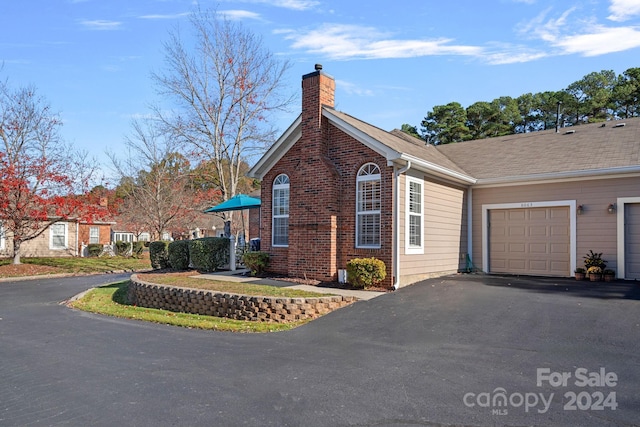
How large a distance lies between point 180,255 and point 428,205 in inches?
339

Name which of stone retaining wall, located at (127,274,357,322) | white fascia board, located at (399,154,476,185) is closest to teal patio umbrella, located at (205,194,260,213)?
stone retaining wall, located at (127,274,357,322)

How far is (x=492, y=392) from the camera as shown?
4.94 m

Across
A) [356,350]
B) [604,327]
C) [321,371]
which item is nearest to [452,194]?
[604,327]

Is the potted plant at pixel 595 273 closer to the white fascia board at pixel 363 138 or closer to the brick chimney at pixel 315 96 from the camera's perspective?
the white fascia board at pixel 363 138

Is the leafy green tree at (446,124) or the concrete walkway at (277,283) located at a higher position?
the leafy green tree at (446,124)

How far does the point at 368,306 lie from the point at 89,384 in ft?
18.1

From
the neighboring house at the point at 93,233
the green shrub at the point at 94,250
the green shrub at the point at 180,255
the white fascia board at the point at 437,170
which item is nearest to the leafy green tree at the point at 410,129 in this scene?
the neighboring house at the point at 93,233

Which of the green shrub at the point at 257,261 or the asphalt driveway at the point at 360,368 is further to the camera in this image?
the green shrub at the point at 257,261

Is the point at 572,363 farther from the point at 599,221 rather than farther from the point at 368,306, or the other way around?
the point at 599,221

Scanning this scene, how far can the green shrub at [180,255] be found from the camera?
15.9m

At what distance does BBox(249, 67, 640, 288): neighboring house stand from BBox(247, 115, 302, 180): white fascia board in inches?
1.4

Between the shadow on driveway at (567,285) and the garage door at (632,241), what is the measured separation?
1.57 ft

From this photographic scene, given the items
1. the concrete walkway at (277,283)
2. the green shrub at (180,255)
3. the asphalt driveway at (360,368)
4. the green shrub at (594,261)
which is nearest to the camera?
the asphalt driveway at (360,368)

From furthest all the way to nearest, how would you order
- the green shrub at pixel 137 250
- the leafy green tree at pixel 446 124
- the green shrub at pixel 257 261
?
the leafy green tree at pixel 446 124 → the green shrub at pixel 137 250 → the green shrub at pixel 257 261
